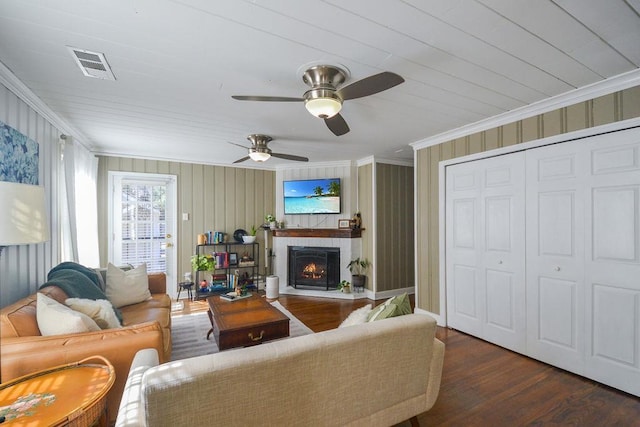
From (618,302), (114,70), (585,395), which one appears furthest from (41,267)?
(618,302)

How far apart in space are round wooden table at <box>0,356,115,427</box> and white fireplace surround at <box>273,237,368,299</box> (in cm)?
385

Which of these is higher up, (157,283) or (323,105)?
(323,105)

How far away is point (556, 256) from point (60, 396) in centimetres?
366

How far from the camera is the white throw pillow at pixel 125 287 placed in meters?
2.93

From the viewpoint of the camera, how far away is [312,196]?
5.32 meters

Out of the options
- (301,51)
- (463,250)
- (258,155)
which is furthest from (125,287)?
(463,250)

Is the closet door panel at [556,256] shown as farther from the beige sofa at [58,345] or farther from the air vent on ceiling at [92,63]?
the air vent on ceiling at [92,63]

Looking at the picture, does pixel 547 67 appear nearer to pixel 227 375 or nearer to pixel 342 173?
pixel 227 375

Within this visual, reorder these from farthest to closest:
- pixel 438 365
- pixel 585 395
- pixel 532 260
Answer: pixel 532 260
pixel 585 395
pixel 438 365

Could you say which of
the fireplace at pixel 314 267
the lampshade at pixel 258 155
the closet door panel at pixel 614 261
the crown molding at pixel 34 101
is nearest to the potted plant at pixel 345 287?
the fireplace at pixel 314 267

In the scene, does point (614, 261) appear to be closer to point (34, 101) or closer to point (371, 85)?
point (371, 85)

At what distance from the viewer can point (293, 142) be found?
3.96 meters

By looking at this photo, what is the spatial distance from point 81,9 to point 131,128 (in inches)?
84.7

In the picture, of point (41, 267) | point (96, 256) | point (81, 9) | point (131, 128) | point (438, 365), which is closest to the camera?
point (81, 9)
